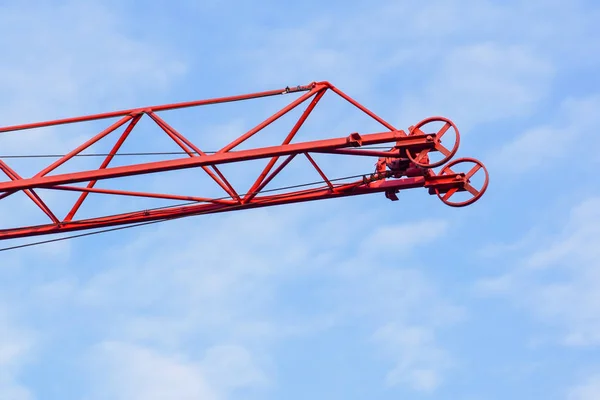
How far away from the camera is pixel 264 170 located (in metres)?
30.4

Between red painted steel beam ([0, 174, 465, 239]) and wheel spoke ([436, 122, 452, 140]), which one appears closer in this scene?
wheel spoke ([436, 122, 452, 140])

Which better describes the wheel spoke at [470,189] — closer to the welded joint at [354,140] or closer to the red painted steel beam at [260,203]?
the red painted steel beam at [260,203]

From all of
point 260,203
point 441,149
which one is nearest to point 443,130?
point 441,149

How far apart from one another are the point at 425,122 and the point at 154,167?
6.18 m

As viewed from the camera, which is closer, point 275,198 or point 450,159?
point 450,159

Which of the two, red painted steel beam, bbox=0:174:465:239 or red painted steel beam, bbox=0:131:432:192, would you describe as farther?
red painted steel beam, bbox=0:174:465:239

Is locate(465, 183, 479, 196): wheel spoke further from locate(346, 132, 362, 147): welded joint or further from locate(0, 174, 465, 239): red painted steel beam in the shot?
locate(346, 132, 362, 147): welded joint

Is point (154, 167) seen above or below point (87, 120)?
below

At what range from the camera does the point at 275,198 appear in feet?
103

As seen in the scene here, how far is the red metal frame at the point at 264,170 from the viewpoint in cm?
2925

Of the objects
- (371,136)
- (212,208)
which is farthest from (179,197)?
(371,136)

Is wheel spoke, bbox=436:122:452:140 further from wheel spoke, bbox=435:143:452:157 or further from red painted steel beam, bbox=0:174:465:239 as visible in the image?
red painted steel beam, bbox=0:174:465:239

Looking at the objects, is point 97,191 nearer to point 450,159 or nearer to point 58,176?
point 58,176

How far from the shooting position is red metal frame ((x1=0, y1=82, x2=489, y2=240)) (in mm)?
29250
